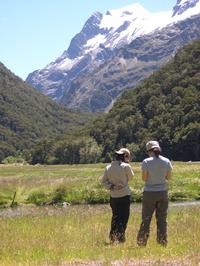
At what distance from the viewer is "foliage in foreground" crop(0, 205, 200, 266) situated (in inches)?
510

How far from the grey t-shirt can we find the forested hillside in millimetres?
113449

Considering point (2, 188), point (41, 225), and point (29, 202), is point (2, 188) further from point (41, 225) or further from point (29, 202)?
point (41, 225)

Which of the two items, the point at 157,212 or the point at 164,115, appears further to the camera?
the point at 164,115

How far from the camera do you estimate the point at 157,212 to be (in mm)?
15703

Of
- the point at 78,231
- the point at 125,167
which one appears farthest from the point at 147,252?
the point at 78,231

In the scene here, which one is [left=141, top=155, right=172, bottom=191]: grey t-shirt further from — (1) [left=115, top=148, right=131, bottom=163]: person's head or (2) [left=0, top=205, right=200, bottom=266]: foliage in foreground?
(2) [left=0, top=205, right=200, bottom=266]: foliage in foreground

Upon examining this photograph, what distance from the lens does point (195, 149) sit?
129 metres

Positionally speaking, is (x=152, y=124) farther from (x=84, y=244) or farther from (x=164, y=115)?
(x=84, y=244)

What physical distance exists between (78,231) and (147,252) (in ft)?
20.9

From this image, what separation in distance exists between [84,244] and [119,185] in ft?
6.38

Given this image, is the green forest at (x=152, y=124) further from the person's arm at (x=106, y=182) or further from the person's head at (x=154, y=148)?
the person's head at (x=154, y=148)

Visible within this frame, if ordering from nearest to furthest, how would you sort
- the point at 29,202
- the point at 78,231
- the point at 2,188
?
the point at 78,231 → the point at 29,202 → the point at 2,188

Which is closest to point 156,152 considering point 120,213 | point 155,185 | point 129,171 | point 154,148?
point 154,148

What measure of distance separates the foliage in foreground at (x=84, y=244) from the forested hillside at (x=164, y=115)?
107733mm
